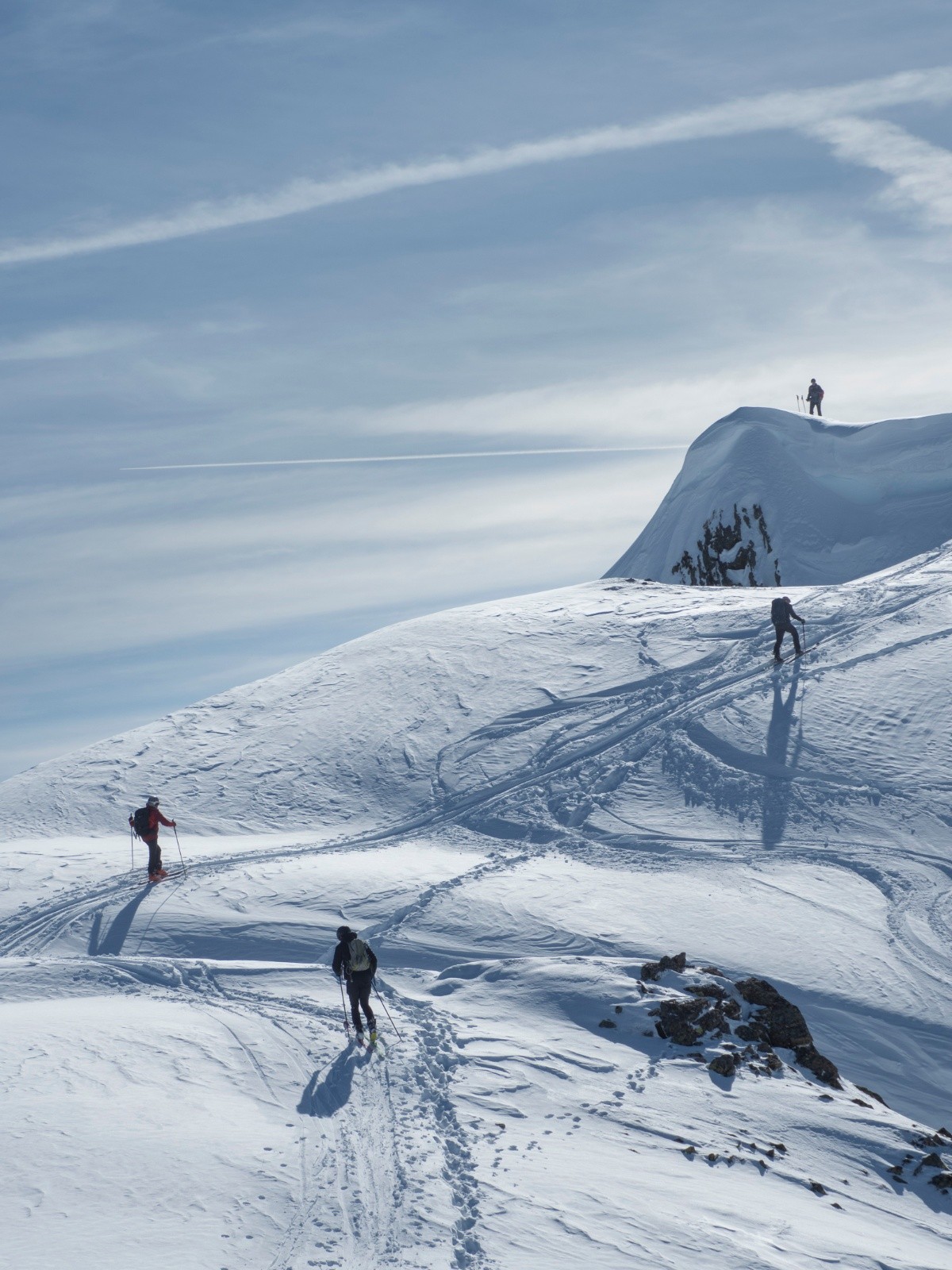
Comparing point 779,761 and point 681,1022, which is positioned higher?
point 779,761

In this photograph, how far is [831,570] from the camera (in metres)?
48.3

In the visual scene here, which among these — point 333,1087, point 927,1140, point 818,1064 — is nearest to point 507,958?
point 333,1087

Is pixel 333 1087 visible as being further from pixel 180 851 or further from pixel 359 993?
pixel 180 851

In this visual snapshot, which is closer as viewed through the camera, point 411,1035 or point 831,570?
point 411,1035

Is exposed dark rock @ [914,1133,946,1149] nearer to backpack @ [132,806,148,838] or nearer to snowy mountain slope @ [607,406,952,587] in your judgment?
backpack @ [132,806,148,838]

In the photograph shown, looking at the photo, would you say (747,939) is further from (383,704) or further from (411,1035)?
(383,704)

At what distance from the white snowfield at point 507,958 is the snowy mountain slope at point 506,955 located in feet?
0.19

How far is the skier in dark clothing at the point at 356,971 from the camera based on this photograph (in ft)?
41.2

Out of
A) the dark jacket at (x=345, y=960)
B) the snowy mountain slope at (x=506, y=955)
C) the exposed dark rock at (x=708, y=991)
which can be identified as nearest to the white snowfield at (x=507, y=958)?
the snowy mountain slope at (x=506, y=955)

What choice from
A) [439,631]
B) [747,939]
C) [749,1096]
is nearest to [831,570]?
[439,631]

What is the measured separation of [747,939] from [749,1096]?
407cm

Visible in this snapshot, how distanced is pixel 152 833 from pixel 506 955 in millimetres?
6699

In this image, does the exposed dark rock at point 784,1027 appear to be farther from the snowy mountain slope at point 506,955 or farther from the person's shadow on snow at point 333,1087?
the person's shadow on snow at point 333,1087

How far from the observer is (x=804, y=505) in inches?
2057
